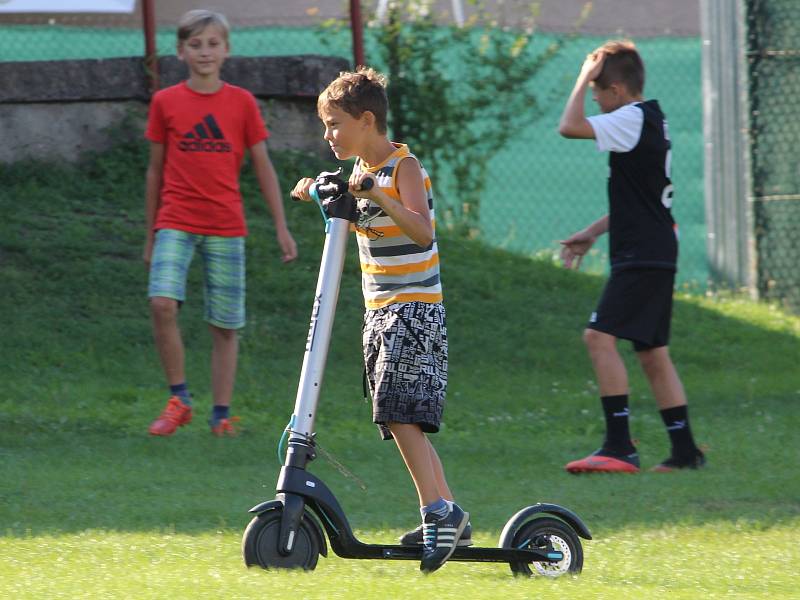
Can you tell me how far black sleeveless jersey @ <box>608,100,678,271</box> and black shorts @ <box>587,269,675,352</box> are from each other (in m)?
0.05

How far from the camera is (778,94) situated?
11.0 meters

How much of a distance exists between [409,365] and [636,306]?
2.29 metres

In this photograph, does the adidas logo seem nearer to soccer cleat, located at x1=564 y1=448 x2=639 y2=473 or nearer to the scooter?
soccer cleat, located at x1=564 y1=448 x2=639 y2=473

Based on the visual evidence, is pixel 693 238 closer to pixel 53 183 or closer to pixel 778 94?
pixel 778 94

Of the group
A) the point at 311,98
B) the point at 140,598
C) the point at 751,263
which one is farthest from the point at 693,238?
the point at 140,598

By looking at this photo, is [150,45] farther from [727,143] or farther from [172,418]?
[727,143]

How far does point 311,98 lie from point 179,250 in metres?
3.90

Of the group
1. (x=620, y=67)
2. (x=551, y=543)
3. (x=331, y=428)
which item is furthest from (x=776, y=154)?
(x=551, y=543)

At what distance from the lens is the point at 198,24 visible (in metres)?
6.85

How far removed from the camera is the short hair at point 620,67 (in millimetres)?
6332

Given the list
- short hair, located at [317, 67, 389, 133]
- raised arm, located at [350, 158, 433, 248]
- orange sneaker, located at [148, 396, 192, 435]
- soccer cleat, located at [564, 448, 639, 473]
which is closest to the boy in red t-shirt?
orange sneaker, located at [148, 396, 192, 435]

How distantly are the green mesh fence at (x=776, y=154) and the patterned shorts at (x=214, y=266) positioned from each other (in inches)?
212

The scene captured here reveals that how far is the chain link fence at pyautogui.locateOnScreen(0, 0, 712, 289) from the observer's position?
11.7 metres

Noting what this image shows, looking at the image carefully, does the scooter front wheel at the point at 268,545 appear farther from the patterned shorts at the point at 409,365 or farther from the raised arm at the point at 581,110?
the raised arm at the point at 581,110
